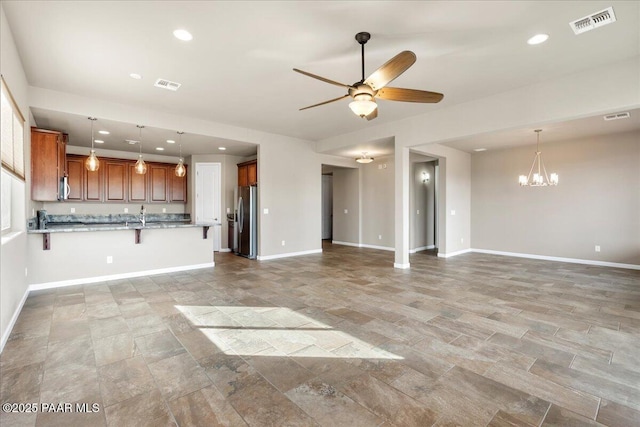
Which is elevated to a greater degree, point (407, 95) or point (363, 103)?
point (407, 95)

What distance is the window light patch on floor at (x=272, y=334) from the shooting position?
8.36ft

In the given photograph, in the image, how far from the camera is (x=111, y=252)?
16.6 feet

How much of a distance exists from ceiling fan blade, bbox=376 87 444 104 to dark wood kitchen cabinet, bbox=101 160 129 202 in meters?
7.11

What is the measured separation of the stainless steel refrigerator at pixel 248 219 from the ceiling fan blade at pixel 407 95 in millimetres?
4563

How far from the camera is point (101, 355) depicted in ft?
8.14

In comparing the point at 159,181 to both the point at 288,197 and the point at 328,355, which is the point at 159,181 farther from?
the point at 328,355

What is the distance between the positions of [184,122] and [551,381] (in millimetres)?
6241

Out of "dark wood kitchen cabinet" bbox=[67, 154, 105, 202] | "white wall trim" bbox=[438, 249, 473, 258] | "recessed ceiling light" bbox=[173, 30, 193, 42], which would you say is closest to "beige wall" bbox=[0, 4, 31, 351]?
"recessed ceiling light" bbox=[173, 30, 193, 42]

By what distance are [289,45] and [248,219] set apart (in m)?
4.64

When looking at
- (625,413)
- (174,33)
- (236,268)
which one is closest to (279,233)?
(236,268)

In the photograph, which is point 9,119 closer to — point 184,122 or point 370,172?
point 184,122

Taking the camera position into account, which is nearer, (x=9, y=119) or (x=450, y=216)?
(x=9, y=119)

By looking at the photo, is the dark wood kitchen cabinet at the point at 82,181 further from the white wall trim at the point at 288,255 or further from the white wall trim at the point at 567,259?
the white wall trim at the point at 567,259

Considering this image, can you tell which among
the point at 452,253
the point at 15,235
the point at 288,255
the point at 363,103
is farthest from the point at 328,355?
the point at 452,253
